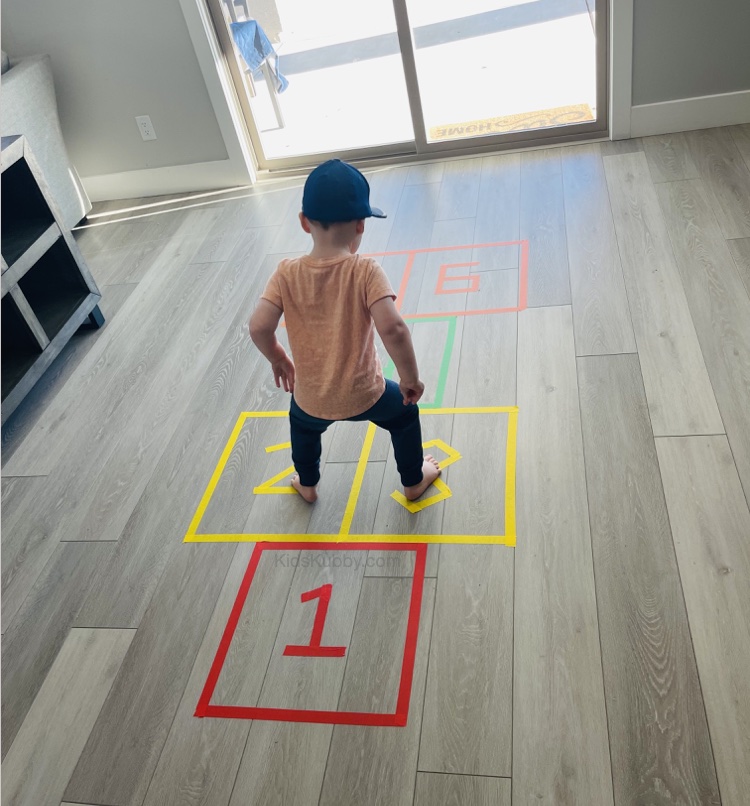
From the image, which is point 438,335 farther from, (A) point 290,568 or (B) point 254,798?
(B) point 254,798

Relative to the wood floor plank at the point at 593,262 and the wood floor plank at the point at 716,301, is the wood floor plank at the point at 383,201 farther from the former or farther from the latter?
the wood floor plank at the point at 716,301

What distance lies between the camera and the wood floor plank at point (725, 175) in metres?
2.96

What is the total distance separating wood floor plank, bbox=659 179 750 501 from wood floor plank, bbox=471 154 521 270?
0.64m

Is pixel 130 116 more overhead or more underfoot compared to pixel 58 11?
more underfoot

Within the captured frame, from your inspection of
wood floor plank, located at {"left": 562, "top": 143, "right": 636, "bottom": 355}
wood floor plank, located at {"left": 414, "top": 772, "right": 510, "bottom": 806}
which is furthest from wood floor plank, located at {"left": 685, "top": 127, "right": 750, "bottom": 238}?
wood floor plank, located at {"left": 414, "top": 772, "right": 510, "bottom": 806}

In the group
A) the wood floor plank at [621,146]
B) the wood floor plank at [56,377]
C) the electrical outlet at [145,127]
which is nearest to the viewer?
the wood floor plank at [56,377]

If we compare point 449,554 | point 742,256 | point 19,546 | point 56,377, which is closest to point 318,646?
point 449,554

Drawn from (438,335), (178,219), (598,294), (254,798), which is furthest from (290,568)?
(178,219)

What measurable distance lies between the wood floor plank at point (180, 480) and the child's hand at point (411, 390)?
32.0 inches

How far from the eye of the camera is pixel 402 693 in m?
1.67

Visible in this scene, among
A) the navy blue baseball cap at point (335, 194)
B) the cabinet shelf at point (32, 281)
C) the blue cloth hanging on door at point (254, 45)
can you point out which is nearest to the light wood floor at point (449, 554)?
the cabinet shelf at point (32, 281)

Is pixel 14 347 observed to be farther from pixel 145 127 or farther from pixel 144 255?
pixel 145 127

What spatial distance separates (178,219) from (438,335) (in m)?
1.98

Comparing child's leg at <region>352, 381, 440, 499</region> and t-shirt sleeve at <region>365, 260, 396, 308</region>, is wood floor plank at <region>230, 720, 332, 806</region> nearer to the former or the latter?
child's leg at <region>352, 381, 440, 499</region>
